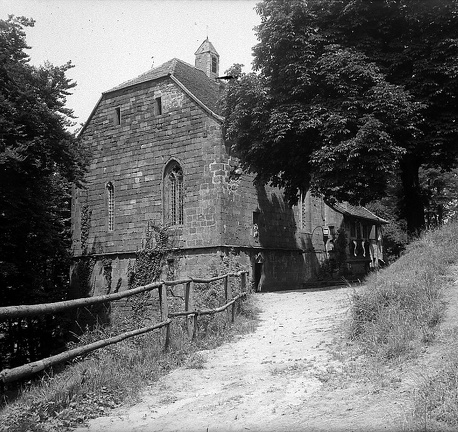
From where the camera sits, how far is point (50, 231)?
2188 cm

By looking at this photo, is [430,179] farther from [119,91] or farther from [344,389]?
[344,389]

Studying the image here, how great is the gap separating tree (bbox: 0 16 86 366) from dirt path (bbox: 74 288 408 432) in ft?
39.1

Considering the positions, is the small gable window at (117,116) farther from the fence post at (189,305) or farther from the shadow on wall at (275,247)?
the fence post at (189,305)

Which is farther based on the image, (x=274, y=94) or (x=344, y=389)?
(x=274, y=94)

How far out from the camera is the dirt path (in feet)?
19.3

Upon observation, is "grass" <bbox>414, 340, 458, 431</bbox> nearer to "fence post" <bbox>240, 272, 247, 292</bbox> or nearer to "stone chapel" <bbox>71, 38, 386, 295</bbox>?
"fence post" <bbox>240, 272, 247, 292</bbox>

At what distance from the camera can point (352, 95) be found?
62.3ft

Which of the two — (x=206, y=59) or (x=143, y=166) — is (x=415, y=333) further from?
(x=206, y=59)

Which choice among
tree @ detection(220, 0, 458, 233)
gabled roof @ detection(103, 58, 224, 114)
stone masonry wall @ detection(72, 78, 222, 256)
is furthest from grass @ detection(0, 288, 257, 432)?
gabled roof @ detection(103, 58, 224, 114)

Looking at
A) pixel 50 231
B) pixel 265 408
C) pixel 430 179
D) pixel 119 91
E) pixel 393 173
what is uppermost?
pixel 119 91

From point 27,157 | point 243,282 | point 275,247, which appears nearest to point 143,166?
point 275,247

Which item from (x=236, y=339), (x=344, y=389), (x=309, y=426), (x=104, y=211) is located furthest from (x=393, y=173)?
(x=104, y=211)

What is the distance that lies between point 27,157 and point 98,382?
1409 cm

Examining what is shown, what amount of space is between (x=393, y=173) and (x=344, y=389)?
1314 centimetres
